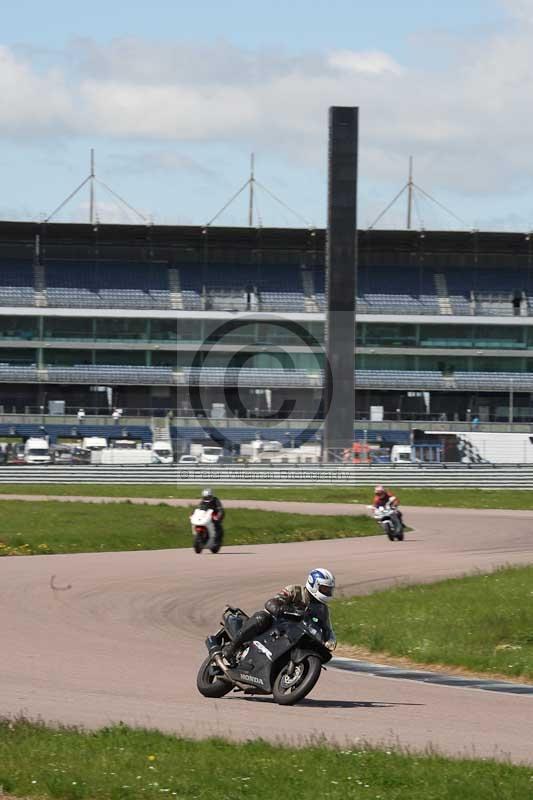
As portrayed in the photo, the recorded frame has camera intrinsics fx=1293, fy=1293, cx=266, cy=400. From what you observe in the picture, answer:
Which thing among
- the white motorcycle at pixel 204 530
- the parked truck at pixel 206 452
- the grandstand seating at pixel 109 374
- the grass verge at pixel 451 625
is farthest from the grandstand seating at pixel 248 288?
the grass verge at pixel 451 625

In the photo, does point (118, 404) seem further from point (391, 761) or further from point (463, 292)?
point (391, 761)

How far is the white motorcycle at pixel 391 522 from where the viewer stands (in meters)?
33.0

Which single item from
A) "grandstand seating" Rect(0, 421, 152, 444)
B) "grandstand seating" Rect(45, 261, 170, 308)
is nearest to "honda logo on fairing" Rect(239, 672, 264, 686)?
"grandstand seating" Rect(0, 421, 152, 444)

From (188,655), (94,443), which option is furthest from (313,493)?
(188,655)

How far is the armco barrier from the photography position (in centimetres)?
5772

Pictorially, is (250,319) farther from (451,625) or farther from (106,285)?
(451,625)

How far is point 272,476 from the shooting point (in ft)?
192

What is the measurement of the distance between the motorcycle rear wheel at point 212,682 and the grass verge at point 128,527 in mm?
15891

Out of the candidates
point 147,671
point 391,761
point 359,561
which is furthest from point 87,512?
point 391,761

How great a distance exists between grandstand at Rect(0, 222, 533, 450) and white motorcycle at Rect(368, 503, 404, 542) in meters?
52.1

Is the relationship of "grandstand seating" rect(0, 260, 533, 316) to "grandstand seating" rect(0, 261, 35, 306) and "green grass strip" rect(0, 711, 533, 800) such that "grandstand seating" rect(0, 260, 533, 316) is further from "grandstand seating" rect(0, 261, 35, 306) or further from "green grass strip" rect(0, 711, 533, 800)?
"green grass strip" rect(0, 711, 533, 800)

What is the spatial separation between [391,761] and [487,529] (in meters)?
28.0

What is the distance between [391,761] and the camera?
919 cm

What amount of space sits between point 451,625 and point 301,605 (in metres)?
6.02
